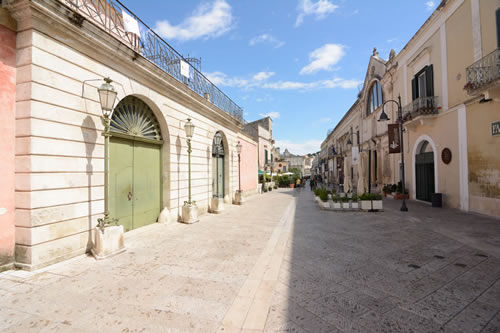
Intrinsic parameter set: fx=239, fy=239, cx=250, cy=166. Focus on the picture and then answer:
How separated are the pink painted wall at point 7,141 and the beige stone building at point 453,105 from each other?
39.6ft

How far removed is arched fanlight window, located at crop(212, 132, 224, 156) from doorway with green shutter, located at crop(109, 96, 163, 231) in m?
4.63

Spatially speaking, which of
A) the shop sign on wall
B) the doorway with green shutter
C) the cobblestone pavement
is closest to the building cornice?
the doorway with green shutter

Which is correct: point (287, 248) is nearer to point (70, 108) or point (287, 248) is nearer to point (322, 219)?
point (322, 219)

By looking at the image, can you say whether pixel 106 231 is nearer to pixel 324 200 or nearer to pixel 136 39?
pixel 136 39

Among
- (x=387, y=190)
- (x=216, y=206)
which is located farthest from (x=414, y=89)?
(x=216, y=206)

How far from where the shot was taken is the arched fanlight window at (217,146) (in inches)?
486

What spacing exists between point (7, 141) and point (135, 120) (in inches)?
118

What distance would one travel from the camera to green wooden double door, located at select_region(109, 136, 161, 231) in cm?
603

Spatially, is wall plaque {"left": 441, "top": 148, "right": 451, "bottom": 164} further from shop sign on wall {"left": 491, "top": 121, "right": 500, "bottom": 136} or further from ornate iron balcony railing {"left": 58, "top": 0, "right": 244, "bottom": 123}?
ornate iron balcony railing {"left": 58, "top": 0, "right": 244, "bottom": 123}

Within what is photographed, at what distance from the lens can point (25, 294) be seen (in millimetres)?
3223

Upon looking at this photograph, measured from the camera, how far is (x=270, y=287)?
Answer: 3406mm

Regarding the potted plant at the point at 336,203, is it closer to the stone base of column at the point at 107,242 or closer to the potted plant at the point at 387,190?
the potted plant at the point at 387,190

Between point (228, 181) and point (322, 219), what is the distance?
643 cm

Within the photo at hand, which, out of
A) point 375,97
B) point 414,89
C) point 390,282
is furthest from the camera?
point 375,97
